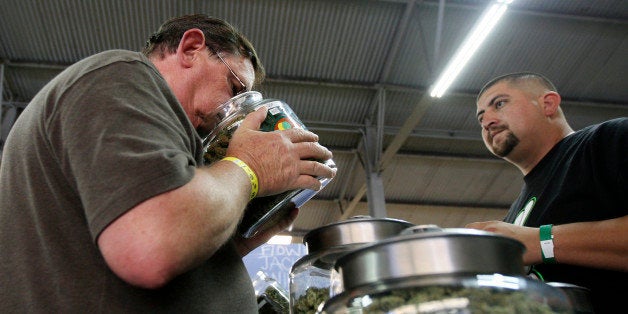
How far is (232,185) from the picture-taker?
0.73 metres

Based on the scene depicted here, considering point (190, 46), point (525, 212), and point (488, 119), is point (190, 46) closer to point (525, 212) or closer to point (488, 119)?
point (525, 212)

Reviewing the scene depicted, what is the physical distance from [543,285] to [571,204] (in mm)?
930

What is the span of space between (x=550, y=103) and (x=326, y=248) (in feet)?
4.40

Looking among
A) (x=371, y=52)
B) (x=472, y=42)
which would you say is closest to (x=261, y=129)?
(x=472, y=42)

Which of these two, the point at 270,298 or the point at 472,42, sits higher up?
the point at 472,42

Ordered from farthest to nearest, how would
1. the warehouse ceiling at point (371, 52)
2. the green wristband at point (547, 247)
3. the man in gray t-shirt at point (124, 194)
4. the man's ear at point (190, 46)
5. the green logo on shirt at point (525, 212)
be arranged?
the warehouse ceiling at point (371, 52) → the green logo on shirt at point (525, 212) → the green wristband at point (547, 247) → the man's ear at point (190, 46) → the man in gray t-shirt at point (124, 194)

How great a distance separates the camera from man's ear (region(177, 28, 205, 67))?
110 centimetres

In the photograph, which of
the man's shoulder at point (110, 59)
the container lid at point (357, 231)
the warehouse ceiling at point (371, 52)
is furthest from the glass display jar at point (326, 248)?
the warehouse ceiling at point (371, 52)

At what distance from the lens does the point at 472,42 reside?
3.68 metres

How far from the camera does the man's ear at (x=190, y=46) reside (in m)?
1.10

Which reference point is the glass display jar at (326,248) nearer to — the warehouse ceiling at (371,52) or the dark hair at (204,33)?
the dark hair at (204,33)

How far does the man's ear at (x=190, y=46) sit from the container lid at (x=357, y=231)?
1.77 ft

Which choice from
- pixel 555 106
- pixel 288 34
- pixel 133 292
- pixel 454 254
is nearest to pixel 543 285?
pixel 454 254

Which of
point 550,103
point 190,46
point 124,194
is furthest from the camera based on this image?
point 550,103
